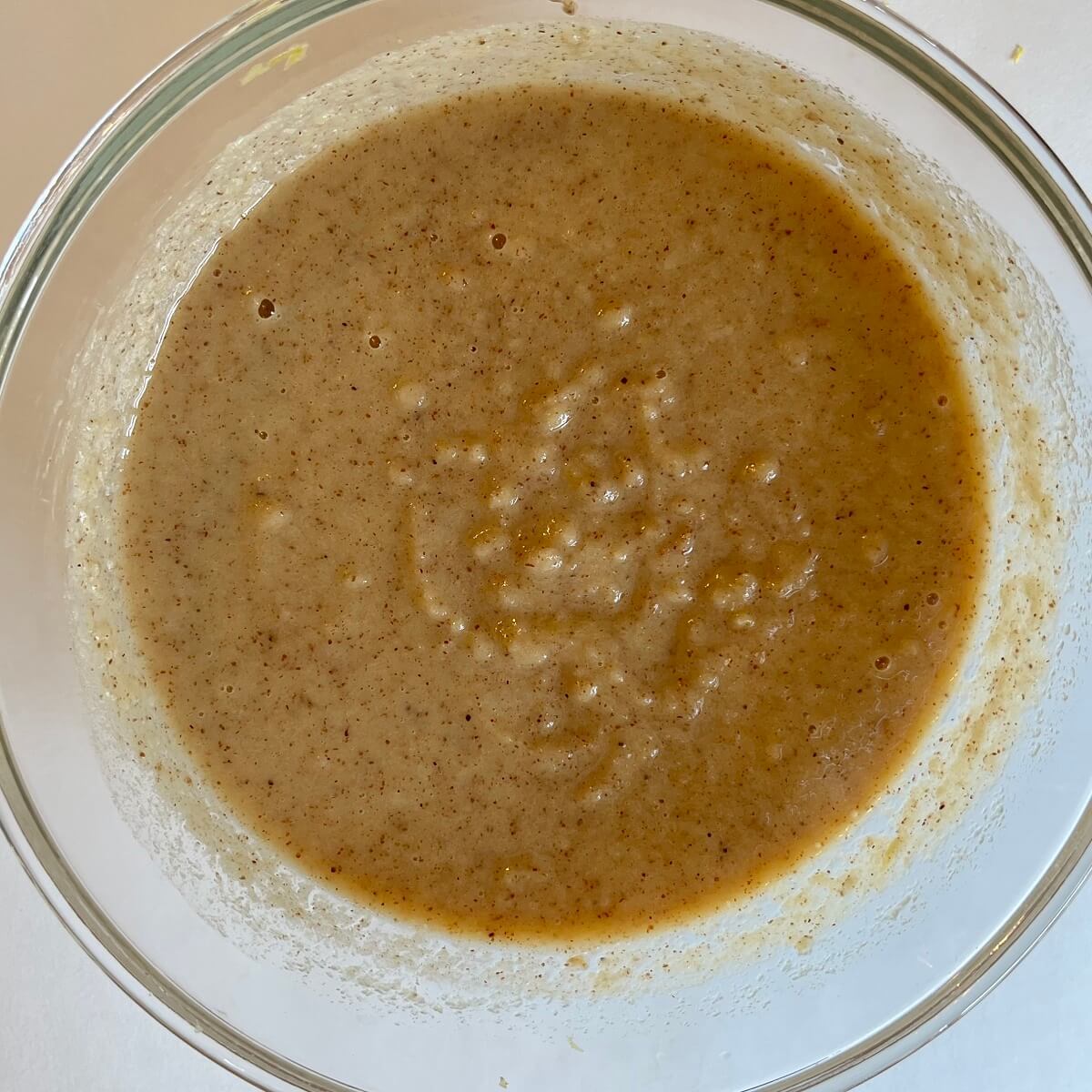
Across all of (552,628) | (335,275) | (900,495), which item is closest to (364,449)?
(335,275)

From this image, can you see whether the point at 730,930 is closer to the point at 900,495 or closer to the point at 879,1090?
the point at 879,1090

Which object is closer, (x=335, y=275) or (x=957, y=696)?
(x=335, y=275)

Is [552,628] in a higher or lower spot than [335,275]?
lower

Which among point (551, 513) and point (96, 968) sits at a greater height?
point (551, 513)
